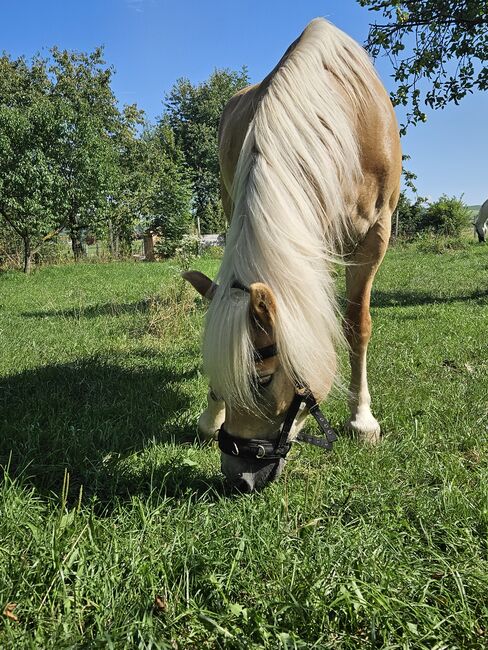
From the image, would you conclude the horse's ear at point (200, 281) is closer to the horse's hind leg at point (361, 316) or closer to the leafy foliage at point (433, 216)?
the horse's hind leg at point (361, 316)

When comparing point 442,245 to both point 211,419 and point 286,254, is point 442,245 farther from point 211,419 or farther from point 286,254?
point 286,254

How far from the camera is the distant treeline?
15.0 metres

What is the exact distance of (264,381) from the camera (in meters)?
1.78

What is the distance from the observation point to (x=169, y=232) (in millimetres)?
24812

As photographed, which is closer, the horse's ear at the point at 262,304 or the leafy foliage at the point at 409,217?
the horse's ear at the point at 262,304

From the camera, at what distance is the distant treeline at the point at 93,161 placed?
15.0 meters

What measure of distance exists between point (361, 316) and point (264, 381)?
150 cm

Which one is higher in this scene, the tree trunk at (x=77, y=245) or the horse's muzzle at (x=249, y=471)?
the tree trunk at (x=77, y=245)

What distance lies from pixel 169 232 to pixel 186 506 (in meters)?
23.8

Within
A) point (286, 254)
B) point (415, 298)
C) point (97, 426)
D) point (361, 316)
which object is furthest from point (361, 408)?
→ point (415, 298)

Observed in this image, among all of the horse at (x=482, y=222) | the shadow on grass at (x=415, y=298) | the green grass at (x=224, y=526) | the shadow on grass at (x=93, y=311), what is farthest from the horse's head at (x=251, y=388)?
the horse at (x=482, y=222)

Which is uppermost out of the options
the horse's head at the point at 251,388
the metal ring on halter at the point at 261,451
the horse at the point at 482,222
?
the horse at the point at 482,222

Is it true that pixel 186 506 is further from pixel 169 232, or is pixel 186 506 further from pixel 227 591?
pixel 169 232

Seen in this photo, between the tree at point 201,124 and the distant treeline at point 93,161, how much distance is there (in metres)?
0.09
